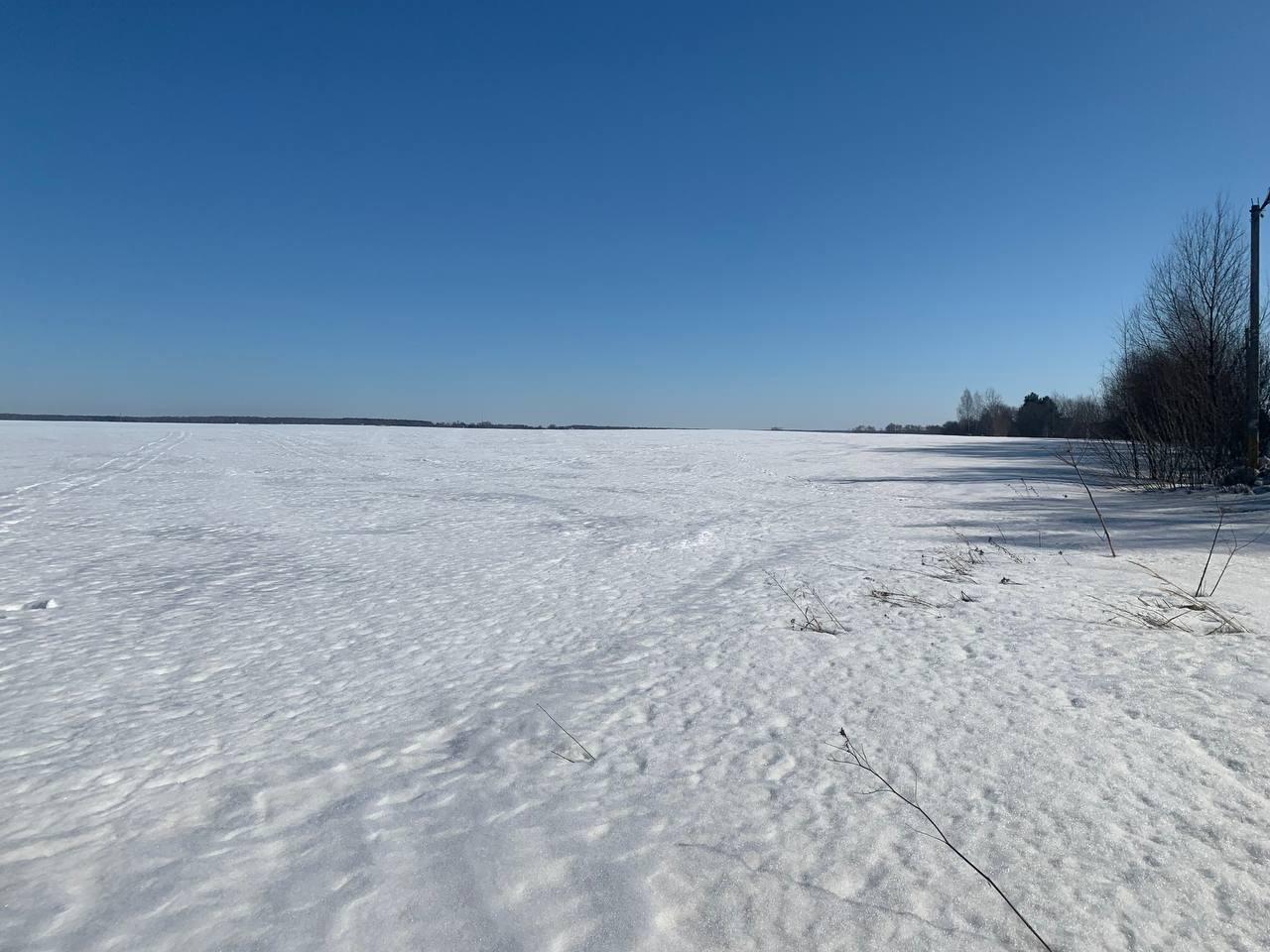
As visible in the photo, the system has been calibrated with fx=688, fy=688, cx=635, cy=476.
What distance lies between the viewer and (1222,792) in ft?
6.09

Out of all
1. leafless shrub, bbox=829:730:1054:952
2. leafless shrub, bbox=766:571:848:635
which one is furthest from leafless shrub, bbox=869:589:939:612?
leafless shrub, bbox=829:730:1054:952

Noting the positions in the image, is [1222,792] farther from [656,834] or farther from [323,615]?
[323,615]

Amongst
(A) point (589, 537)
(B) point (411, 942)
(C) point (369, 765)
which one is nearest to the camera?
(B) point (411, 942)

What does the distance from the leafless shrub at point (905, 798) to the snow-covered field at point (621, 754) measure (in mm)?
26

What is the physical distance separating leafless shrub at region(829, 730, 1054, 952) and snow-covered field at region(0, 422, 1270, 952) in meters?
0.03

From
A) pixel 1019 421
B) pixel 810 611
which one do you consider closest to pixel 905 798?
pixel 810 611

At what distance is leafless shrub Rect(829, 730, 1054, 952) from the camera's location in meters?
1.45

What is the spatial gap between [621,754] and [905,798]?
2.84 ft

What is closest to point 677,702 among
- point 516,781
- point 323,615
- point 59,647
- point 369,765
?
point 516,781

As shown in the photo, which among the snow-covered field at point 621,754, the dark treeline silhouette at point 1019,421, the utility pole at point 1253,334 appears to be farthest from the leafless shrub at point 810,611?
the dark treeline silhouette at point 1019,421

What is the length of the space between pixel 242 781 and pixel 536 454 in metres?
17.3

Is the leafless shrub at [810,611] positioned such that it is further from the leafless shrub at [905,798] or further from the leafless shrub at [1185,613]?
the leafless shrub at [1185,613]

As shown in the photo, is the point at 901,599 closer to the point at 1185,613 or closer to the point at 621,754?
the point at 1185,613

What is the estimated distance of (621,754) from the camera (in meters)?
2.25
